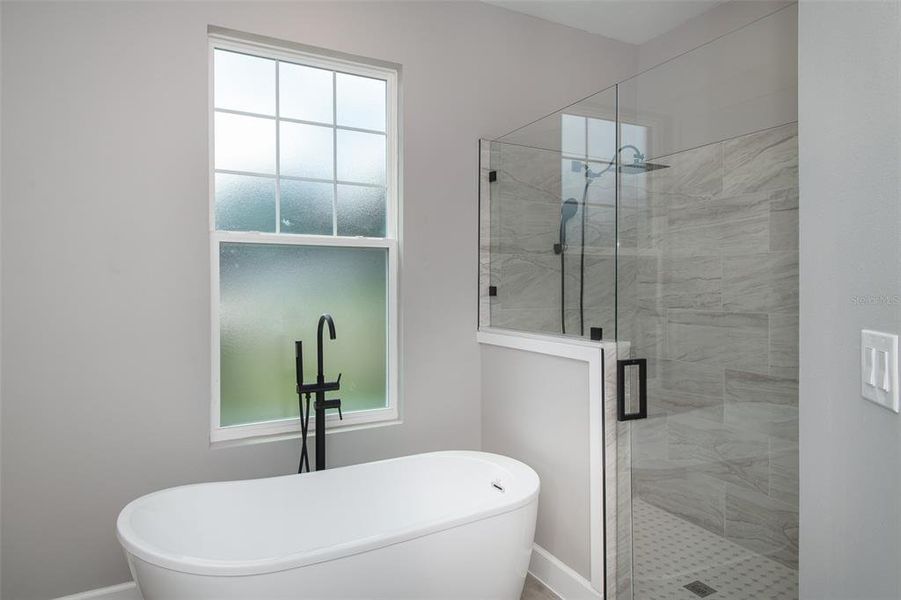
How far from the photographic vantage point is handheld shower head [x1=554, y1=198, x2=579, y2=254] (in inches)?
93.7

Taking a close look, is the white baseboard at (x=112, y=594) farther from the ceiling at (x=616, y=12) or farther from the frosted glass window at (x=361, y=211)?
the ceiling at (x=616, y=12)

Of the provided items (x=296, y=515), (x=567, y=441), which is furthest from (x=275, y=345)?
(x=567, y=441)

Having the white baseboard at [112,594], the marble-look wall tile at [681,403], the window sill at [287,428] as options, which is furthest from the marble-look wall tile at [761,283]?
the white baseboard at [112,594]

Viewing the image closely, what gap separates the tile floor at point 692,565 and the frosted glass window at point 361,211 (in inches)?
69.4

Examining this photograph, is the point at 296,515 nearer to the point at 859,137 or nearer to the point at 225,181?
the point at 225,181

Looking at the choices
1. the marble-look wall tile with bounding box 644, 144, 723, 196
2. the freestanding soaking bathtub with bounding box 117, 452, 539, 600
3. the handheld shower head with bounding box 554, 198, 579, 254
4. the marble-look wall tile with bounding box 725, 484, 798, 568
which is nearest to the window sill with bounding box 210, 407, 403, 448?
the freestanding soaking bathtub with bounding box 117, 452, 539, 600

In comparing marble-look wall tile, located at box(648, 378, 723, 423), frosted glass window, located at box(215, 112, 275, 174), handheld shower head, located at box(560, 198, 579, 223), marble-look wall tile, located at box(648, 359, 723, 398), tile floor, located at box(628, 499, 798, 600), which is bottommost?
tile floor, located at box(628, 499, 798, 600)

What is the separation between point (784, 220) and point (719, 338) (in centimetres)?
43

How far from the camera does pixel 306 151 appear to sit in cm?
260

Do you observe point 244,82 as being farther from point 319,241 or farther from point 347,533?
point 347,533

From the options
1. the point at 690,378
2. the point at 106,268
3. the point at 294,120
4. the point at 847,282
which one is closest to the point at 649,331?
the point at 690,378

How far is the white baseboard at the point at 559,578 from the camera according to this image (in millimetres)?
Result: 2201

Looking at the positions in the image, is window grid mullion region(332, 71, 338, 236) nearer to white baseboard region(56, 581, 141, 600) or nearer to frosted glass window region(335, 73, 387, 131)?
frosted glass window region(335, 73, 387, 131)

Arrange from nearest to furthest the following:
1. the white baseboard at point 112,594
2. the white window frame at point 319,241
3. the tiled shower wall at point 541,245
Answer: the white baseboard at point 112,594 → the tiled shower wall at point 541,245 → the white window frame at point 319,241
